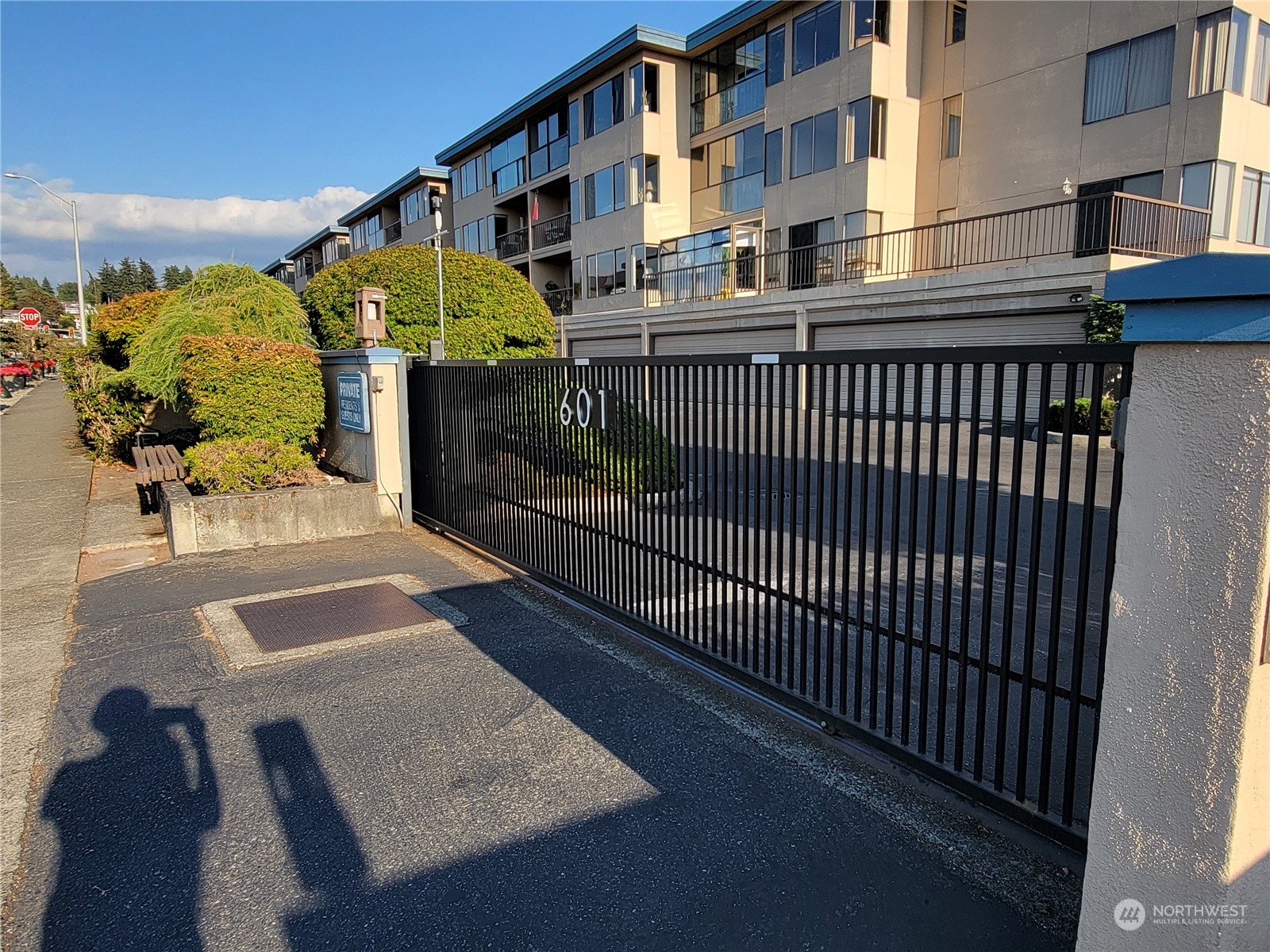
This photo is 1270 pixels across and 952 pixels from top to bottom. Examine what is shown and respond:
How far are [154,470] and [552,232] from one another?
2776 centimetres

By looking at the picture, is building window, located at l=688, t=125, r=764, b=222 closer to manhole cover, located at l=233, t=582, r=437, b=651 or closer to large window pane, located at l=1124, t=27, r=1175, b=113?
large window pane, located at l=1124, t=27, r=1175, b=113

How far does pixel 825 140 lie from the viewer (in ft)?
76.8

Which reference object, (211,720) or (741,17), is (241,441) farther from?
(741,17)

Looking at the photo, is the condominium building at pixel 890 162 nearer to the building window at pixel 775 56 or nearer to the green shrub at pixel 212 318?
the building window at pixel 775 56

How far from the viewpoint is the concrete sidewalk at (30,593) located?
3857 millimetres

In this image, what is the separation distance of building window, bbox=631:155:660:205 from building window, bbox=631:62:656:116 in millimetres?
1652

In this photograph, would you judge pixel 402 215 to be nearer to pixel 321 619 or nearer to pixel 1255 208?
pixel 1255 208

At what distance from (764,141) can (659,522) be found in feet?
77.8

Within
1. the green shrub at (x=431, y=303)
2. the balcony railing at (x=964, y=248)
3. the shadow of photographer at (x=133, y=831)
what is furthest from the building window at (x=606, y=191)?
the shadow of photographer at (x=133, y=831)

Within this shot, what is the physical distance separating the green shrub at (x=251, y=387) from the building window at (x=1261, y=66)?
20.0m

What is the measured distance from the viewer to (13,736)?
4211 millimetres

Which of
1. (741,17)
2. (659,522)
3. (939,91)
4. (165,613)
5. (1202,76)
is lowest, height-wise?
(165,613)

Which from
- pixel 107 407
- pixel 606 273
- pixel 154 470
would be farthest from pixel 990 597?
pixel 606 273

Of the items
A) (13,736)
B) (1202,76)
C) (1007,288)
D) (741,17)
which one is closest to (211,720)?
(13,736)
